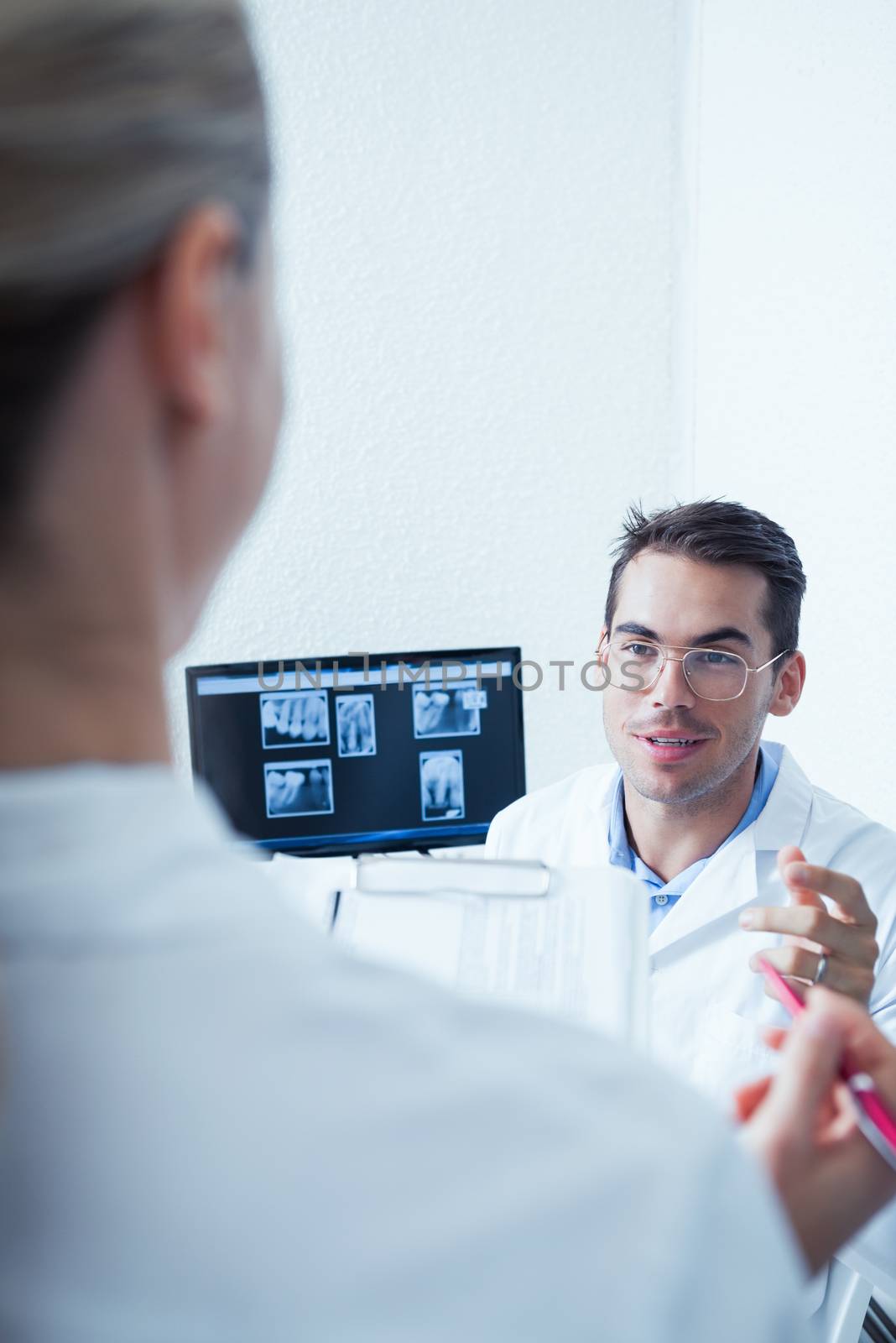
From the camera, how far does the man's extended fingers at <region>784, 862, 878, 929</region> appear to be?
2.79ft

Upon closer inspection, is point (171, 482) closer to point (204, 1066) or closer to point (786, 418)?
point (204, 1066)

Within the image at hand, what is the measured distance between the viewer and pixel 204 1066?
272 millimetres

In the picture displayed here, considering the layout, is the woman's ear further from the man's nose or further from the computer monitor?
the computer monitor

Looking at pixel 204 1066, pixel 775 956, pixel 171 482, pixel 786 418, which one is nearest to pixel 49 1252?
pixel 204 1066

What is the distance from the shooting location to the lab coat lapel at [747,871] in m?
1.23

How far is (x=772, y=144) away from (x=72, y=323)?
5.42 ft

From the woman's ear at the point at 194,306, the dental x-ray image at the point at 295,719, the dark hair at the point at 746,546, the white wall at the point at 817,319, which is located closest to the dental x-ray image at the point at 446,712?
the dental x-ray image at the point at 295,719

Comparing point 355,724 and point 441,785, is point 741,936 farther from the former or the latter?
point 355,724

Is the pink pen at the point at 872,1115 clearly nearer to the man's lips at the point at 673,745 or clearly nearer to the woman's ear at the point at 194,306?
the woman's ear at the point at 194,306

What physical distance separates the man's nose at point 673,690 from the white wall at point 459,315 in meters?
0.65

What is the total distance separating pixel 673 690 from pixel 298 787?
1.89 feet

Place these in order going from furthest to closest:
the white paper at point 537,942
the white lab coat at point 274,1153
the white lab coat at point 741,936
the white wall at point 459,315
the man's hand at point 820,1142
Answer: the white wall at point 459,315 < the white lab coat at point 741,936 < the white paper at point 537,942 < the man's hand at point 820,1142 < the white lab coat at point 274,1153

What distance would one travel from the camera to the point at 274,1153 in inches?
10.5

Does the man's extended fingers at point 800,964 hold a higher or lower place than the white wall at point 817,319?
lower
